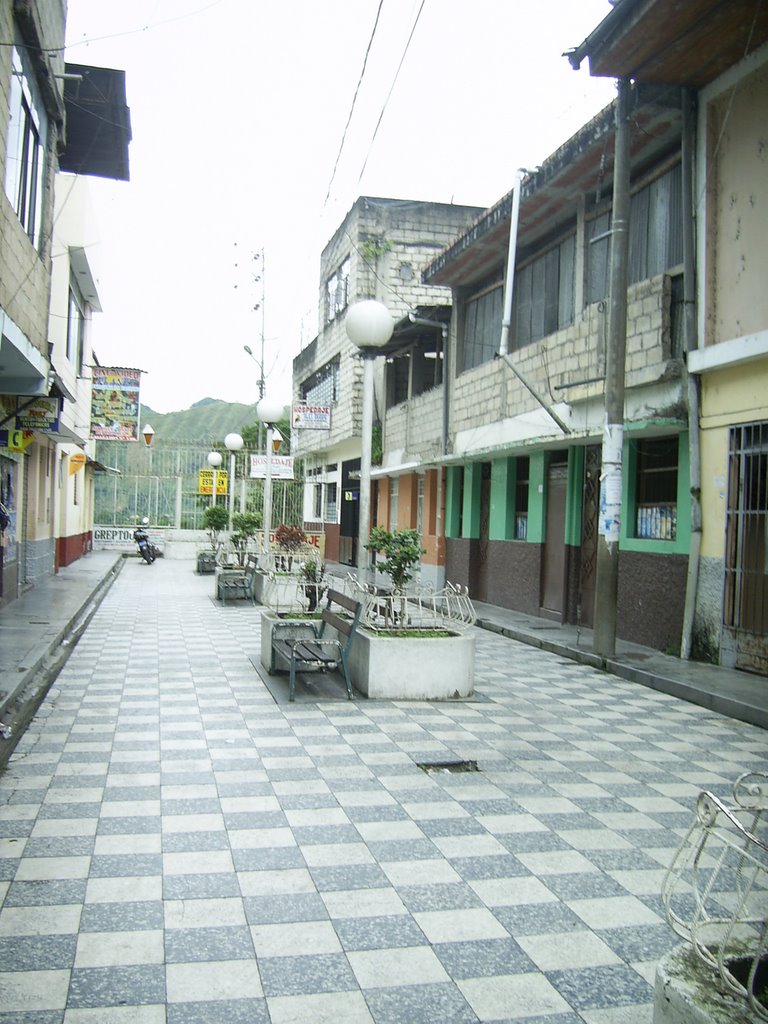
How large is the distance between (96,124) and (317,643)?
35.6ft

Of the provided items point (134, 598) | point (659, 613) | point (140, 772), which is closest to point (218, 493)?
point (134, 598)

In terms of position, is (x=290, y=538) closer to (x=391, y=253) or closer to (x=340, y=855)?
(x=340, y=855)

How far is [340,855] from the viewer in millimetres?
4562

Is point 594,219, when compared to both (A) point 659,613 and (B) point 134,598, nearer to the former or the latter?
(A) point 659,613

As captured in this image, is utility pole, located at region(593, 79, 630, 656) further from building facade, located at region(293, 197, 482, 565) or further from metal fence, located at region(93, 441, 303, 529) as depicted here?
metal fence, located at region(93, 441, 303, 529)

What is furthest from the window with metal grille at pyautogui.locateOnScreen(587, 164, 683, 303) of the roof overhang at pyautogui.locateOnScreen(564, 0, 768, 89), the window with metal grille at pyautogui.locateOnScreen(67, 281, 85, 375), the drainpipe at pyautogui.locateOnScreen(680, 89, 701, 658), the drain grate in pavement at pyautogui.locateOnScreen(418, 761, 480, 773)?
the window with metal grille at pyautogui.locateOnScreen(67, 281, 85, 375)

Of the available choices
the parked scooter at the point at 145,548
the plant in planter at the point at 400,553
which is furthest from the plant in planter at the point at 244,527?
the plant in planter at the point at 400,553

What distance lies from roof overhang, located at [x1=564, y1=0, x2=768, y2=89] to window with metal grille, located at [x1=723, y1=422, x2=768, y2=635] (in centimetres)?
406

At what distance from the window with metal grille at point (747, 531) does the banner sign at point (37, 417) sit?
367 inches

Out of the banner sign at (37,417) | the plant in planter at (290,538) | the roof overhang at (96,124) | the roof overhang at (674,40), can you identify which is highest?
the roof overhang at (96,124)

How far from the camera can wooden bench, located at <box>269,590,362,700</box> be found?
335 inches

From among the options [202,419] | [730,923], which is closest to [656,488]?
[730,923]

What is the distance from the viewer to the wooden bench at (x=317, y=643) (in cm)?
851

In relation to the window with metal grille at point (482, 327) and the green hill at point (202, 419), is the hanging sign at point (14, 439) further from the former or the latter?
the green hill at point (202, 419)
